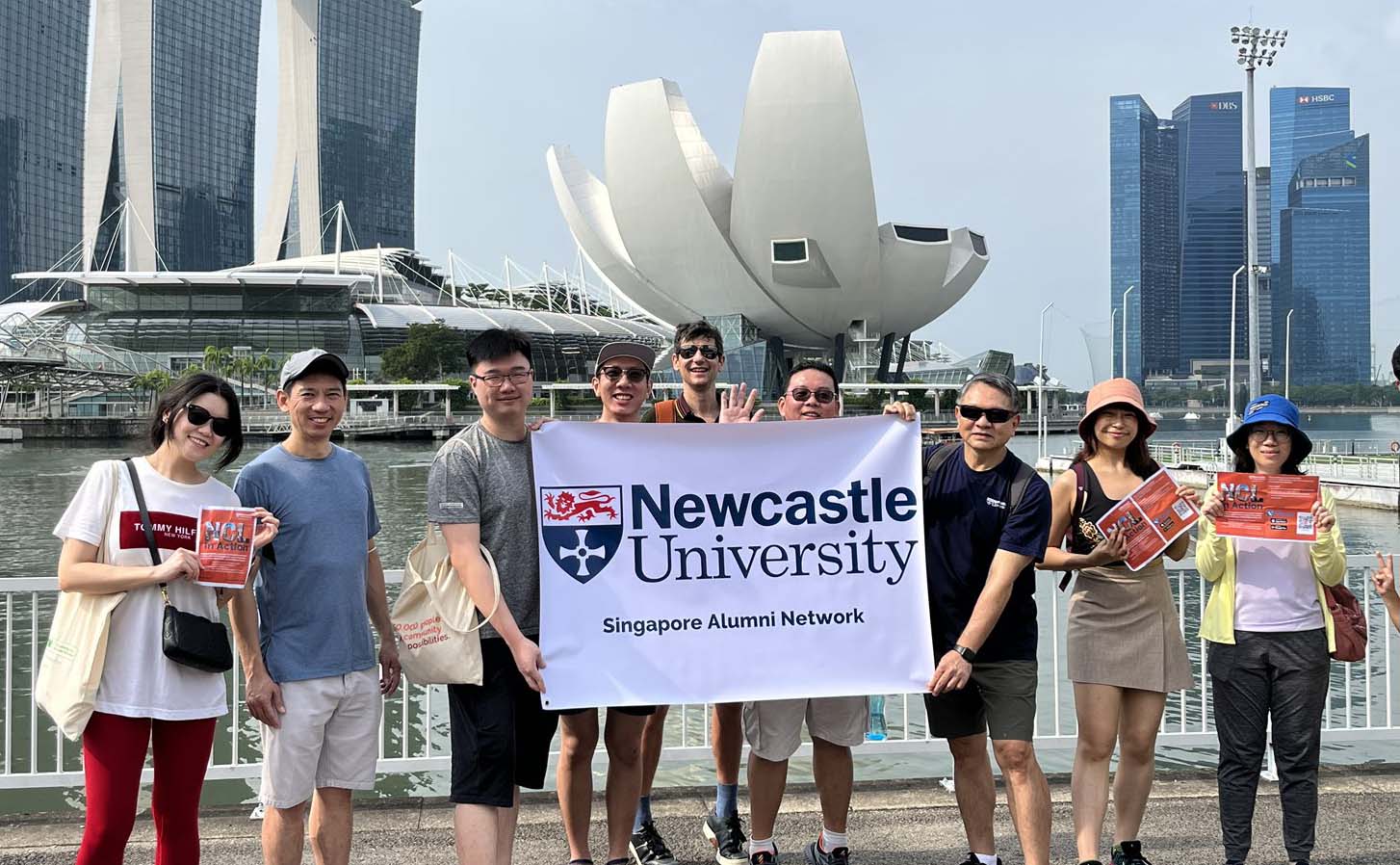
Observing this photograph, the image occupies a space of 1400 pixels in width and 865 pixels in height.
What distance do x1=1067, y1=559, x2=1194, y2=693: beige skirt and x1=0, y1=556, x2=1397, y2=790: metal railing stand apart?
0.68 metres

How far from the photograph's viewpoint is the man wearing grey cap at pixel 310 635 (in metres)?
2.68

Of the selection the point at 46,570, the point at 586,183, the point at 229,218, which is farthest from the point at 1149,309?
the point at 46,570

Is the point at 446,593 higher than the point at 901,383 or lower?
lower

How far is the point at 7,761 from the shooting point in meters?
3.74

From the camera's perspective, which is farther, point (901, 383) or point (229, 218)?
point (229, 218)

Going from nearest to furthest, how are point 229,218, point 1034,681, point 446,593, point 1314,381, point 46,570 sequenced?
point 446,593 < point 1034,681 < point 46,570 < point 1314,381 < point 229,218

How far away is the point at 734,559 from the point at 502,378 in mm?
857

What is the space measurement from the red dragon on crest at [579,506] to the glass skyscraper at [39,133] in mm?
84920

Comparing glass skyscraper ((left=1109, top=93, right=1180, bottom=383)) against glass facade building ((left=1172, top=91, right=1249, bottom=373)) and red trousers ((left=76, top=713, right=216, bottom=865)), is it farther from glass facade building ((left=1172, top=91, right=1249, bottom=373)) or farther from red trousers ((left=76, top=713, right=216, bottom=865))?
red trousers ((left=76, top=713, right=216, bottom=865))

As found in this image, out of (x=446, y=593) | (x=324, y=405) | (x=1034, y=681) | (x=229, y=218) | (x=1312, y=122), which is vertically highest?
(x=1312, y=122)

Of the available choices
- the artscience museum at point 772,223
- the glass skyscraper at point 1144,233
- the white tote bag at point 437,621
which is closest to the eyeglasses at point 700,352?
the white tote bag at point 437,621

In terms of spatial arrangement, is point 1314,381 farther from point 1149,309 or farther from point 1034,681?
point 1034,681

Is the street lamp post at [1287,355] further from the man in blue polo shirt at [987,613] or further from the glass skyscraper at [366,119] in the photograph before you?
the glass skyscraper at [366,119]

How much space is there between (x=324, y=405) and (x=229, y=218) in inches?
3729
